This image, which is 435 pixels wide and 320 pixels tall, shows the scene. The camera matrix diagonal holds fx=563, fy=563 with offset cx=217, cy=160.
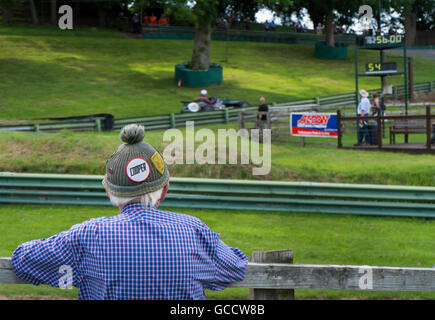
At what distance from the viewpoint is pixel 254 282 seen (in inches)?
132

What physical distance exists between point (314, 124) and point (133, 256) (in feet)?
53.1

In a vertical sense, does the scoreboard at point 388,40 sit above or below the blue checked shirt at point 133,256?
above

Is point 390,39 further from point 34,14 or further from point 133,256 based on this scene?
point 34,14

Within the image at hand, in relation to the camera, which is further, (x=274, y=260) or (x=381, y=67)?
(x=381, y=67)

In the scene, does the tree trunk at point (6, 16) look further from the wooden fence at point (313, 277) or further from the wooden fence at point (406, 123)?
the wooden fence at point (313, 277)

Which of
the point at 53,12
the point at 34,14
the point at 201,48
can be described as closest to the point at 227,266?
the point at 201,48

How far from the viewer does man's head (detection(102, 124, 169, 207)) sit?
277 cm

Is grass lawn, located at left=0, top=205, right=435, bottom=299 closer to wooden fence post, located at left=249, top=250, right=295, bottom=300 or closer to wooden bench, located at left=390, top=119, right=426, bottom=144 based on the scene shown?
wooden fence post, located at left=249, top=250, right=295, bottom=300

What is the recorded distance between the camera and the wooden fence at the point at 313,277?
3354 millimetres

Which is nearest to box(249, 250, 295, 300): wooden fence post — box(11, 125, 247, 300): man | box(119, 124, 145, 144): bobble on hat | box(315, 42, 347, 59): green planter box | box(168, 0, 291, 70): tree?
box(11, 125, 247, 300): man

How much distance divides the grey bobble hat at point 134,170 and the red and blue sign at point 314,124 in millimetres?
15700

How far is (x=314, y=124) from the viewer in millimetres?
18375

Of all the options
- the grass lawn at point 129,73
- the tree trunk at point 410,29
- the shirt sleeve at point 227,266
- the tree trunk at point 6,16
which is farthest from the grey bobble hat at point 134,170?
the tree trunk at point 410,29
